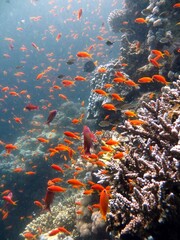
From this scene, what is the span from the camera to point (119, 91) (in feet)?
28.1

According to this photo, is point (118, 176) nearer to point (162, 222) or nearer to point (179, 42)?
point (162, 222)

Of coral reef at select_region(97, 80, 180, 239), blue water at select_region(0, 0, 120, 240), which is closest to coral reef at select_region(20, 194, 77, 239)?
coral reef at select_region(97, 80, 180, 239)

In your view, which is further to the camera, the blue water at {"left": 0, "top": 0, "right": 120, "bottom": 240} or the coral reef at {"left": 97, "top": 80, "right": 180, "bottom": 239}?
the blue water at {"left": 0, "top": 0, "right": 120, "bottom": 240}

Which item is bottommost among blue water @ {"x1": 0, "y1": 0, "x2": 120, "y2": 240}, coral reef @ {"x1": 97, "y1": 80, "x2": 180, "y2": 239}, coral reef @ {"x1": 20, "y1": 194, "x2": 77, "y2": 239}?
coral reef @ {"x1": 20, "y1": 194, "x2": 77, "y2": 239}

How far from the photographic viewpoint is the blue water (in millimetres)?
20334

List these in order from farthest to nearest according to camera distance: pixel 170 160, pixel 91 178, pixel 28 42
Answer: pixel 28 42 < pixel 91 178 < pixel 170 160

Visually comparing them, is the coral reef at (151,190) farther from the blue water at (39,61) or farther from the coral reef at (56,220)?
the blue water at (39,61)

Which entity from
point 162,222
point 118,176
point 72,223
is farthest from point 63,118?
point 162,222

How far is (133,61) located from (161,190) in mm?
7504

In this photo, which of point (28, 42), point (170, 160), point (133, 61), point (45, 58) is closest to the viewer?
point (170, 160)

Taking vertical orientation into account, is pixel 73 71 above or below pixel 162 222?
above

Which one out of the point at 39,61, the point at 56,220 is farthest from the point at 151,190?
the point at 39,61

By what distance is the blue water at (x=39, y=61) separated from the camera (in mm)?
20334

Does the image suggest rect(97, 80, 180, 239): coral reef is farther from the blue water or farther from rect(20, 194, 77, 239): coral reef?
the blue water
